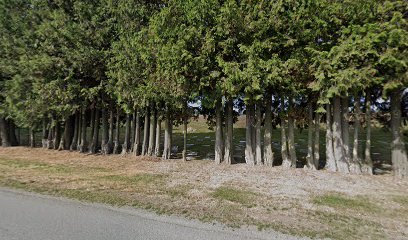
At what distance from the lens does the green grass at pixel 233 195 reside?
20.2 ft

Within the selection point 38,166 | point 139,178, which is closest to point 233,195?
point 139,178

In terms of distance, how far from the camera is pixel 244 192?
22.7 ft

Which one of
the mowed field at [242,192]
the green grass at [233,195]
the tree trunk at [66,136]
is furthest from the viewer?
the tree trunk at [66,136]

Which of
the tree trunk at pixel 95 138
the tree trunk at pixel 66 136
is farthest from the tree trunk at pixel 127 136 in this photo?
the tree trunk at pixel 66 136

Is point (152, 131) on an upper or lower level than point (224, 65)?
lower

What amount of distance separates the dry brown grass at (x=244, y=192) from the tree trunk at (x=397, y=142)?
0.47m

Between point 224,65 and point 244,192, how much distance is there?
15.0 ft

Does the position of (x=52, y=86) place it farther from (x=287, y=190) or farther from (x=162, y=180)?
(x=287, y=190)

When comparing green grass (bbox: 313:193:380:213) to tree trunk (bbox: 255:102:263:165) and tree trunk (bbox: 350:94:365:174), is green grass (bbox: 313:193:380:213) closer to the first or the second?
tree trunk (bbox: 350:94:365:174)

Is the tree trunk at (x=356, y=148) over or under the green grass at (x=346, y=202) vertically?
over

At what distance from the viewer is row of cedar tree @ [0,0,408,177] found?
319 inches

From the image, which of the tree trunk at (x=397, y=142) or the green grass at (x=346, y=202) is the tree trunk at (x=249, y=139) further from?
the tree trunk at (x=397, y=142)

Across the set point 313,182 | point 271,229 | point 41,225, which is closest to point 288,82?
point 313,182

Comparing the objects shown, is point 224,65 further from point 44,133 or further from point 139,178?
point 44,133
